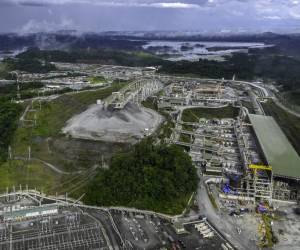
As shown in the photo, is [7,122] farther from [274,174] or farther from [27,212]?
[274,174]

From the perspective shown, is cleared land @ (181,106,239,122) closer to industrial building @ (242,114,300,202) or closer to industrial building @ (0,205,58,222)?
industrial building @ (242,114,300,202)

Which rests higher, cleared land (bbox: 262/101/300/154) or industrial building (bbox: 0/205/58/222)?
cleared land (bbox: 262/101/300/154)

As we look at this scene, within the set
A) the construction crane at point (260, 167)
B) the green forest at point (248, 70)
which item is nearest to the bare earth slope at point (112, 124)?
the construction crane at point (260, 167)

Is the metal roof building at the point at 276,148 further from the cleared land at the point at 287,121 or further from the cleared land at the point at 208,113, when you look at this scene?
the cleared land at the point at 208,113

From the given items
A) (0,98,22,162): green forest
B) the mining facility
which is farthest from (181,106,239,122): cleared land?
(0,98,22,162): green forest

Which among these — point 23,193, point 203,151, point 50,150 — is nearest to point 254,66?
point 203,151
